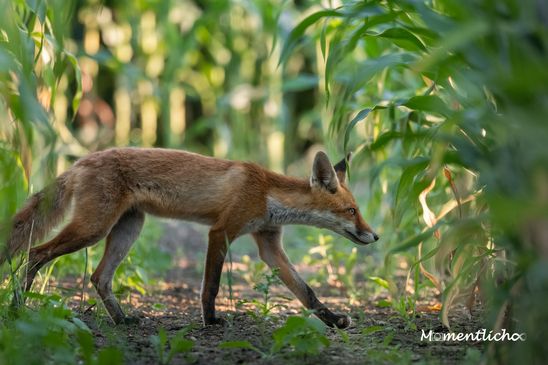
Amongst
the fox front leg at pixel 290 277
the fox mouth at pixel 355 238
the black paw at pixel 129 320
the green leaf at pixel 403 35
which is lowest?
the black paw at pixel 129 320

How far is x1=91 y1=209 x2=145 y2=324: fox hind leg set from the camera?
4.54 meters

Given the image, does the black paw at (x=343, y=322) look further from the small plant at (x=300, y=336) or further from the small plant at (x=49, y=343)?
the small plant at (x=49, y=343)

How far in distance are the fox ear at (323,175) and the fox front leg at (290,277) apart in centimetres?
43

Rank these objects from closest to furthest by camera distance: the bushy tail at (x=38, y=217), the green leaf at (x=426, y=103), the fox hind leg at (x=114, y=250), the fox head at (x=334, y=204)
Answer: the green leaf at (x=426, y=103) → the bushy tail at (x=38, y=217) → the fox hind leg at (x=114, y=250) → the fox head at (x=334, y=204)

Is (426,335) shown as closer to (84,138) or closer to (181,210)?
(181,210)

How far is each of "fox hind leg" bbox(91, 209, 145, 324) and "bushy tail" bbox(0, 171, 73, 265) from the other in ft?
1.27

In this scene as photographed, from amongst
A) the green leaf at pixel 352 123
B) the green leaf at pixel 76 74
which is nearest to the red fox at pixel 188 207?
the green leaf at pixel 76 74

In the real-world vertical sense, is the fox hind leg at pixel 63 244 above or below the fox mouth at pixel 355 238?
below

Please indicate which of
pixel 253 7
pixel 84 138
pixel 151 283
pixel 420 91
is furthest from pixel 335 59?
pixel 84 138

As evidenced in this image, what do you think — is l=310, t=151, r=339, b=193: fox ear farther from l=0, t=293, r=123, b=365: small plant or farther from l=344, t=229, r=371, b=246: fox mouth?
l=0, t=293, r=123, b=365: small plant

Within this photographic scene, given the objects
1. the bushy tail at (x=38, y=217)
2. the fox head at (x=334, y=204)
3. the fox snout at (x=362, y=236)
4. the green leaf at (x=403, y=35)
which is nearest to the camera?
the green leaf at (x=403, y=35)

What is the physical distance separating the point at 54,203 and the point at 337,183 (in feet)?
6.27

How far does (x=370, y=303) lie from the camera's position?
200 inches

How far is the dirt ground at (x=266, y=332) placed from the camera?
3.22 m
